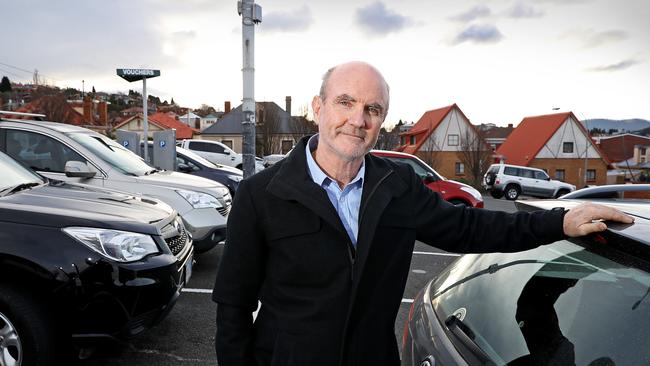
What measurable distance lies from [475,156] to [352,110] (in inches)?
1500

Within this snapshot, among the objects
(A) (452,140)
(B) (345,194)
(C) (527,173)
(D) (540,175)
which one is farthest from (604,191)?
(A) (452,140)

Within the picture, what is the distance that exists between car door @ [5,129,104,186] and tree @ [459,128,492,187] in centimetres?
3238

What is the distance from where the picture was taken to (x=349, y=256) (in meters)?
1.45

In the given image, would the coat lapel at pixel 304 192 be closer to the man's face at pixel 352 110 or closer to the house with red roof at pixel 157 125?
the man's face at pixel 352 110

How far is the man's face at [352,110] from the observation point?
1.53m

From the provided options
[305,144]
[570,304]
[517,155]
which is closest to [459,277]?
[570,304]

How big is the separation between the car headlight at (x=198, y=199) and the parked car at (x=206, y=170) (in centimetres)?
369

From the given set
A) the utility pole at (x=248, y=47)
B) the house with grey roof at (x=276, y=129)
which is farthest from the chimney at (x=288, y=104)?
the utility pole at (x=248, y=47)

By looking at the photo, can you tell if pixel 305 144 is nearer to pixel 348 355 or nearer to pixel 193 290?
pixel 348 355

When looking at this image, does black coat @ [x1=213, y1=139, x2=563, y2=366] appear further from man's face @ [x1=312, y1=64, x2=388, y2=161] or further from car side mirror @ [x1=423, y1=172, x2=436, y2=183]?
car side mirror @ [x1=423, y1=172, x2=436, y2=183]

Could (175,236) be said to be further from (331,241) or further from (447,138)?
(447,138)

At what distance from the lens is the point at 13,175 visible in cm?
361

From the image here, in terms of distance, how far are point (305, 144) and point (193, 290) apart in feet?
11.8

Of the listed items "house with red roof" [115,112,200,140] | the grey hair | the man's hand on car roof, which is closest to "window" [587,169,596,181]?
"house with red roof" [115,112,200,140]
